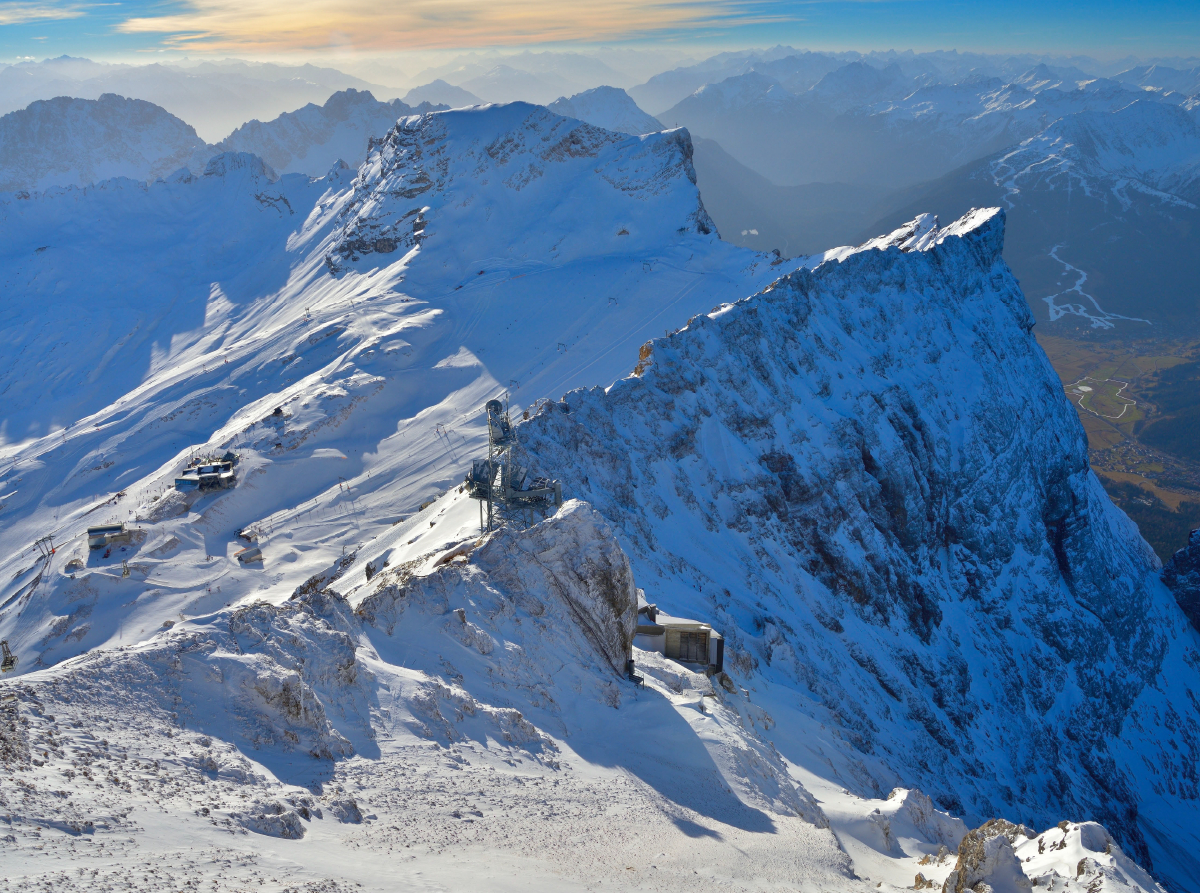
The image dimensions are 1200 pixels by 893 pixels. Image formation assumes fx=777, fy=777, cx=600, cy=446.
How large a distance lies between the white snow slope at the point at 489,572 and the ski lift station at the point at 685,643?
→ 1.17m

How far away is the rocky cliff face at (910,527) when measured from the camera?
48594 millimetres

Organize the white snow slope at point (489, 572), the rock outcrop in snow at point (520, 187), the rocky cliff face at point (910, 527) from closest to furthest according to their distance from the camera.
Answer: the white snow slope at point (489, 572) < the rocky cliff face at point (910, 527) < the rock outcrop in snow at point (520, 187)

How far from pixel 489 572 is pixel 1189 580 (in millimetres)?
94719

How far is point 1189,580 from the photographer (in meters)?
88.5

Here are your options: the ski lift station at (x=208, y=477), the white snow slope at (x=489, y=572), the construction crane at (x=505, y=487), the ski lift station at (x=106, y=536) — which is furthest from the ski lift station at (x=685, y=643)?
the ski lift station at (x=208, y=477)

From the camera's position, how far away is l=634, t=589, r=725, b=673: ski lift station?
108ft

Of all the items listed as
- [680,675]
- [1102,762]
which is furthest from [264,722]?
Result: [1102,762]

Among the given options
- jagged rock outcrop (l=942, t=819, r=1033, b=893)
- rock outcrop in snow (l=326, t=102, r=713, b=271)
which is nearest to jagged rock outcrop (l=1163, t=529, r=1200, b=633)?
rock outcrop in snow (l=326, t=102, r=713, b=271)

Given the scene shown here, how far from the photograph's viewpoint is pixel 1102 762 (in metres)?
65.8

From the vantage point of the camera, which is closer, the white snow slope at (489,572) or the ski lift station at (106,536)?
the white snow slope at (489,572)

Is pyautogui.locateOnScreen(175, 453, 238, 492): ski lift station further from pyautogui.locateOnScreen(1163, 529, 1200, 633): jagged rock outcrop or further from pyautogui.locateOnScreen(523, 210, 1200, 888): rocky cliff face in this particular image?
pyautogui.locateOnScreen(1163, 529, 1200, 633): jagged rock outcrop

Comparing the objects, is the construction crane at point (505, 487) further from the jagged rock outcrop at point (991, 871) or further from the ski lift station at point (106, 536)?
the ski lift station at point (106, 536)

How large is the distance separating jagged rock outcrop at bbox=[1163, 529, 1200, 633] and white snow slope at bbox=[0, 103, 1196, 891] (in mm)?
4242

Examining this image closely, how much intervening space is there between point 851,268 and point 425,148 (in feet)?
327
